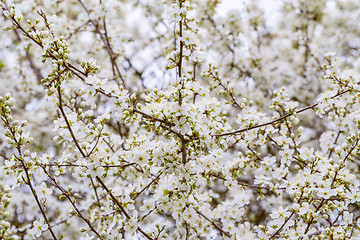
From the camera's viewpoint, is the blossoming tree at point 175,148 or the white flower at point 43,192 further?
the white flower at point 43,192

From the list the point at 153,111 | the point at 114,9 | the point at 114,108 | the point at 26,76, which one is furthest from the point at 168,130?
the point at 26,76

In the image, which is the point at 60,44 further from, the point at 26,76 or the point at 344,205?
the point at 26,76

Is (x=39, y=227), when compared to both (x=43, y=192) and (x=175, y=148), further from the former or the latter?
(x=175, y=148)

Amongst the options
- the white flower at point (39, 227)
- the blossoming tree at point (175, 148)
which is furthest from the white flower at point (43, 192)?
the white flower at point (39, 227)

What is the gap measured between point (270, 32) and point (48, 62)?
571cm

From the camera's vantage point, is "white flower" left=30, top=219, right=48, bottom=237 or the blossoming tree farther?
"white flower" left=30, top=219, right=48, bottom=237

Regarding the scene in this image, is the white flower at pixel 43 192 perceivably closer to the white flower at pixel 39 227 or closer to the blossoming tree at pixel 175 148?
the blossoming tree at pixel 175 148

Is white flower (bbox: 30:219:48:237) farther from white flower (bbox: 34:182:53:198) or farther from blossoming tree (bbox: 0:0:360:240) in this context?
white flower (bbox: 34:182:53:198)

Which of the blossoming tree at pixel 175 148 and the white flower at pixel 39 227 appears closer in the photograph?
the blossoming tree at pixel 175 148

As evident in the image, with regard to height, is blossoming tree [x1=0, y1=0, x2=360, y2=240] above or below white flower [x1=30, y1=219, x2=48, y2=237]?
above

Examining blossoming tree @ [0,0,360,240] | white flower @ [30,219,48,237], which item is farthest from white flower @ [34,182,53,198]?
white flower @ [30,219,48,237]

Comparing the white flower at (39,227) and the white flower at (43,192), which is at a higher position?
the white flower at (43,192)

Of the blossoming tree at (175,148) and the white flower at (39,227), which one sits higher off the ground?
the blossoming tree at (175,148)

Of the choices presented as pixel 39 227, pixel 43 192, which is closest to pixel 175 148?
pixel 43 192
